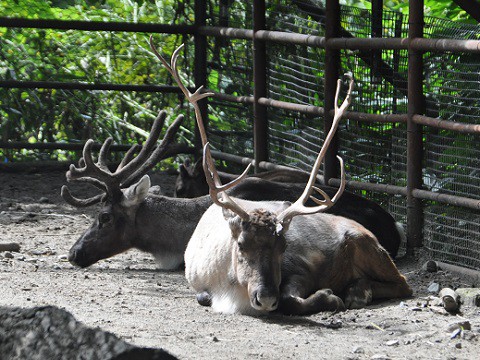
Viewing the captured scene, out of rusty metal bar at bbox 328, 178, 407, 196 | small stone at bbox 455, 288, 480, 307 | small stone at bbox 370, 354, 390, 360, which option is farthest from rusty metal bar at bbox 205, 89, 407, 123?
small stone at bbox 370, 354, 390, 360

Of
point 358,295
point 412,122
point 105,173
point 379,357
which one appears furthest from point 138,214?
point 379,357

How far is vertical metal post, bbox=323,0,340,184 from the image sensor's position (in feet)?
24.7

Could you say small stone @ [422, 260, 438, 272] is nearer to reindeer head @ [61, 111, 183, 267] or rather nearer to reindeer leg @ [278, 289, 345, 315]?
reindeer leg @ [278, 289, 345, 315]

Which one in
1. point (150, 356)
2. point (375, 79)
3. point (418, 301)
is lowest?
point (418, 301)

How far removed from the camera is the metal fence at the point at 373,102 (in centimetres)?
649

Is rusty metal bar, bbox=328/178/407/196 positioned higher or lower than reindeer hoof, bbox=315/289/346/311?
higher

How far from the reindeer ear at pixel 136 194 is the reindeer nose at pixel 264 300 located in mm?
2349

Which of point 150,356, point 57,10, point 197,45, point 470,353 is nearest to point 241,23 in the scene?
point 197,45

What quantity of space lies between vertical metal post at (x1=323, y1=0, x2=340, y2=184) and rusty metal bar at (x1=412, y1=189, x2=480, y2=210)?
989mm

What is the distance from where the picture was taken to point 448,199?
6.39 m

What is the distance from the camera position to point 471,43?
20.0 feet

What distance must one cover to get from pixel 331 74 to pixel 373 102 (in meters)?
0.45

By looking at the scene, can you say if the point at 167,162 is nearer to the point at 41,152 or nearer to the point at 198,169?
the point at 41,152

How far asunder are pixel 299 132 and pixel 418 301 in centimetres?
273
